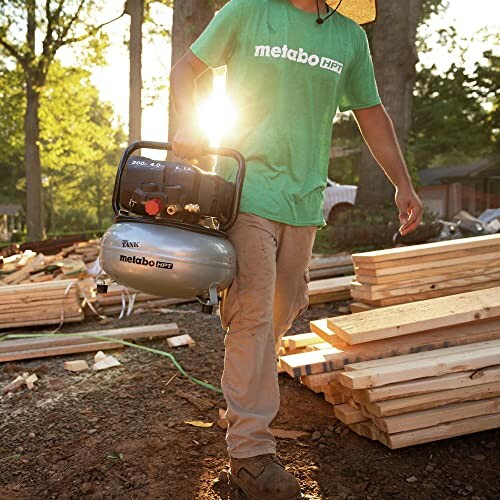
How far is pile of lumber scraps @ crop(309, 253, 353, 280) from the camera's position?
752 centimetres

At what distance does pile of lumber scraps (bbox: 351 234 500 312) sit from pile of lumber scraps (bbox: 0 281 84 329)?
3.16m

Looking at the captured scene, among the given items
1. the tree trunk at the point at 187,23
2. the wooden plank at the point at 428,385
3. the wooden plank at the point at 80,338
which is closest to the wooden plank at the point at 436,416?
the wooden plank at the point at 428,385

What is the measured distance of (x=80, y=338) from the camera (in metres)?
5.21

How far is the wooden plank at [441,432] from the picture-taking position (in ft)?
9.30

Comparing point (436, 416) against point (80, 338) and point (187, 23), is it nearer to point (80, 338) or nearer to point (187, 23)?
point (80, 338)

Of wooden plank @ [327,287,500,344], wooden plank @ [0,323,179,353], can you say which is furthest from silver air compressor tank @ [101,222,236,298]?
wooden plank @ [0,323,179,353]

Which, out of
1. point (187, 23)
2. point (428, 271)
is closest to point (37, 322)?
point (428, 271)

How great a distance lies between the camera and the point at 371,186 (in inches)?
440

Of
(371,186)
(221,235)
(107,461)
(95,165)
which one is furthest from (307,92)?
(95,165)

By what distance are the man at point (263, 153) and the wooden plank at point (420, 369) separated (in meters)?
0.48

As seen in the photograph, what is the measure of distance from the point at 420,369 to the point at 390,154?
3.78 feet

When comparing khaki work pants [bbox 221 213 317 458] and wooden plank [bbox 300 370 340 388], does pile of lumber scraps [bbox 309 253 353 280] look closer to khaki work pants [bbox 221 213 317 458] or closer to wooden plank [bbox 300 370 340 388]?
wooden plank [bbox 300 370 340 388]

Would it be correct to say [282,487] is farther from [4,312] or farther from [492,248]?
[4,312]

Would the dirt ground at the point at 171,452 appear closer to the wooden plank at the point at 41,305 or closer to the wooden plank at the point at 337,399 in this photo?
the wooden plank at the point at 337,399
